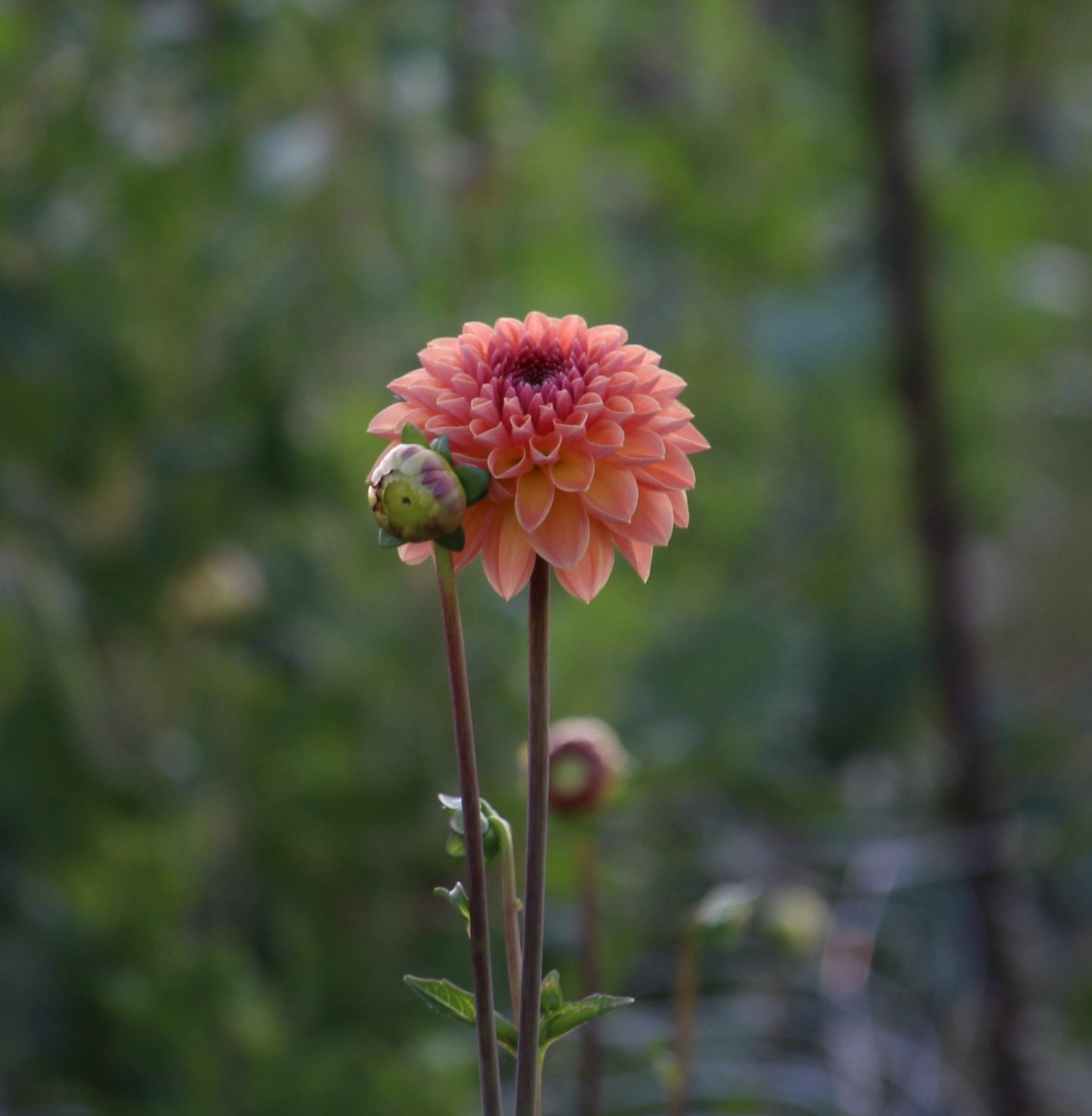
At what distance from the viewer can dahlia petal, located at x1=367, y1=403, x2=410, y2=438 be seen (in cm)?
18

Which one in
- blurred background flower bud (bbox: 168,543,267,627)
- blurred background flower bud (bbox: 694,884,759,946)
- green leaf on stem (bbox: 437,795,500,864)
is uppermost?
blurred background flower bud (bbox: 168,543,267,627)

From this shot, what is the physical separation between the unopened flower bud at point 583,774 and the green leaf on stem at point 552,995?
0.29 feet

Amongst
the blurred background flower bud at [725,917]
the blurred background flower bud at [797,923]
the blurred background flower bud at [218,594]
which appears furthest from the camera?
the blurred background flower bud at [218,594]

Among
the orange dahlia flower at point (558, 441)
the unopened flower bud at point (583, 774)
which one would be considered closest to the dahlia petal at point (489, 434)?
the orange dahlia flower at point (558, 441)

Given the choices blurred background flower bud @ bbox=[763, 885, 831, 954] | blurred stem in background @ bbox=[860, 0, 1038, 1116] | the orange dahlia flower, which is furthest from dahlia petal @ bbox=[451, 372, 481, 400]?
blurred stem in background @ bbox=[860, 0, 1038, 1116]

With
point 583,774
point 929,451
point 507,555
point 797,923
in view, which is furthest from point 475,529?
point 929,451

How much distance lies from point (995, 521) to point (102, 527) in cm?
73

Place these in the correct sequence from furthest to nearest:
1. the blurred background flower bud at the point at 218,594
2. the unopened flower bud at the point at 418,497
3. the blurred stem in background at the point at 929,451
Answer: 1. the blurred stem in background at the point at 929,451
2. the blurred background flower bud at the point at 218,594
3. the unopened flower bud at the point at 418,497

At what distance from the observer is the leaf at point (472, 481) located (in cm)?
17

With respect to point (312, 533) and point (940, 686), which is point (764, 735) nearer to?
point (940, 686)

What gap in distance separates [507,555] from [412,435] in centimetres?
2

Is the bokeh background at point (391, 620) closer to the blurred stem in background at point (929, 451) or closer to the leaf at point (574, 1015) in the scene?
the blurred stem in background at point (929, 451)

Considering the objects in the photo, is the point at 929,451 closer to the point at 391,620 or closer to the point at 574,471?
the point at 391,620

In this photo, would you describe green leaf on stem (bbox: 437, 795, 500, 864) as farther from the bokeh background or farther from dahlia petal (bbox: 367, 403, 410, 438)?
the bokeh background
